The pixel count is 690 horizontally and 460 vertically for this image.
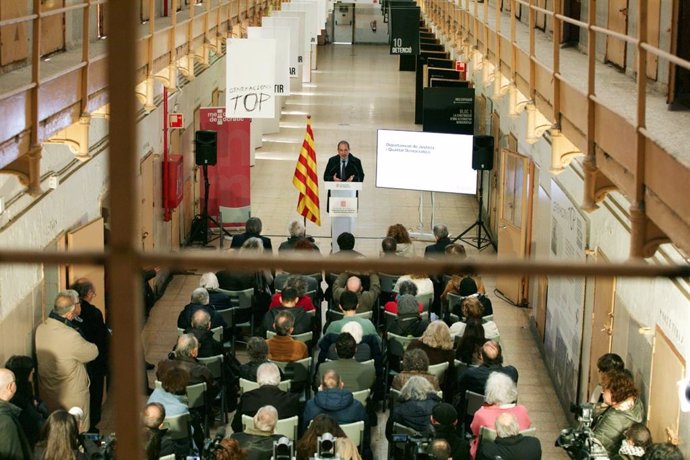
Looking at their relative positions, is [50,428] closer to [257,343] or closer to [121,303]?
[257,343]

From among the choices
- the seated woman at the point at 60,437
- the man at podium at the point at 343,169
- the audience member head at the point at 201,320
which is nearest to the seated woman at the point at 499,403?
the seated woman at the point at 60,437

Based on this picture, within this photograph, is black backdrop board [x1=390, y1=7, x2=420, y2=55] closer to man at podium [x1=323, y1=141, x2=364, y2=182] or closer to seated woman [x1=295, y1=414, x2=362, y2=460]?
man at podium [x1=323, y1=141, x2=364, y2=182]

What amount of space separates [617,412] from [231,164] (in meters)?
10.3

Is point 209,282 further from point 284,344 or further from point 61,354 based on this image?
point 61,354

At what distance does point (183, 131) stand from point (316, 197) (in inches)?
84.9

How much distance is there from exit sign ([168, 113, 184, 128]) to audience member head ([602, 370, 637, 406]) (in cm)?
850

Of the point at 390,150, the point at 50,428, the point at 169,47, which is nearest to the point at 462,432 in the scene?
the point at 50,428

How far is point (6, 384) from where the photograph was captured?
7.11 metres

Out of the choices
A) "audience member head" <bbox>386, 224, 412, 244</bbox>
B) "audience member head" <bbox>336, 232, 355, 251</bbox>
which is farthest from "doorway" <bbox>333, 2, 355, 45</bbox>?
"audience member head" <bbox>336, 232, 355, 251</bbox>

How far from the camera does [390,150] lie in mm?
16484

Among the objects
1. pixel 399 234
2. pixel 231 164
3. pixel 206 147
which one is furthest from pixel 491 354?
pixel 231 164

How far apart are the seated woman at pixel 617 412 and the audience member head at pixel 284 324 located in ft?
8.39

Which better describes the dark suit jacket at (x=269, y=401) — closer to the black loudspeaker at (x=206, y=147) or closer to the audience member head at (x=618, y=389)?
the audience member head at (x=618, y=389)

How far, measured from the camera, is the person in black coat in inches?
362
